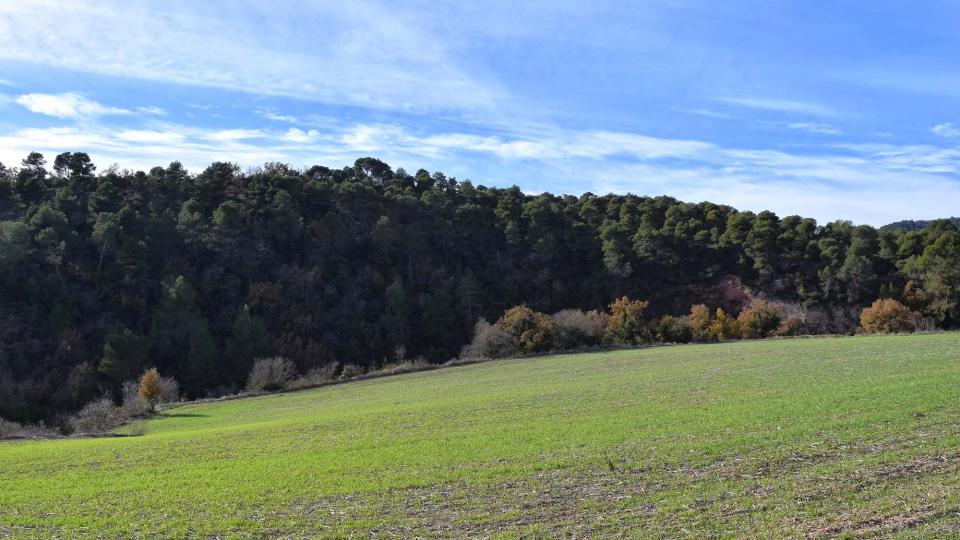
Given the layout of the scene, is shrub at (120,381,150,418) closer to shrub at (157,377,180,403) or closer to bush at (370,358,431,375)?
shrub at (157,377,180,403)

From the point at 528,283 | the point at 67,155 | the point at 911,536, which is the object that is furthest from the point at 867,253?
the point at 67,155

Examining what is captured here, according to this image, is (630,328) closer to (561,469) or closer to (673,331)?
(673,331)

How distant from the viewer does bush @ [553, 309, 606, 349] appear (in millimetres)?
69938

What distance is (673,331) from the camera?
72.8 metres

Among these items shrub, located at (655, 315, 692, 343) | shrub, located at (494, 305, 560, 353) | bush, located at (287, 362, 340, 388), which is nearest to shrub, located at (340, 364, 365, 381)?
bush, located at (287, 362, 340, 388)

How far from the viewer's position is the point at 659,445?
59.0 ft

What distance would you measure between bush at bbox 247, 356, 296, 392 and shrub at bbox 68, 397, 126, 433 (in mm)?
11863

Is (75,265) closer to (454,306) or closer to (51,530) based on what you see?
(454,306)

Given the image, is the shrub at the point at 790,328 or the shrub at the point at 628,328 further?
the shrub at the point at 628,328

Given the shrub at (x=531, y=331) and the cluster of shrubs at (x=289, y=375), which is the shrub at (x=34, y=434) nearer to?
the cluster of shrubs at (x=289, y=375)

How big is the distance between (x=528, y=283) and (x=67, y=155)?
202 ft

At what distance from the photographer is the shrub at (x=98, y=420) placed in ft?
132

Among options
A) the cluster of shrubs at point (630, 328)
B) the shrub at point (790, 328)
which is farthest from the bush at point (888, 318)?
the shrub at point (790, 328)

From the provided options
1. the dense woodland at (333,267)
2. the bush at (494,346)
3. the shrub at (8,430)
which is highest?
the dense woodland at (333,267)
